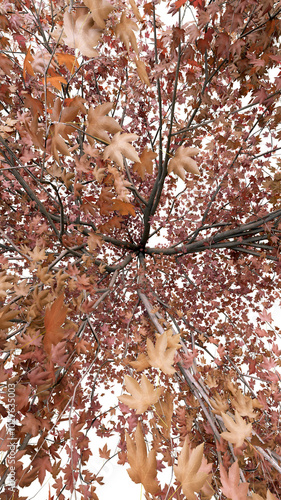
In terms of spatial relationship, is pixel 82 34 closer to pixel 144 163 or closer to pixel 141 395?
pixel 144 163

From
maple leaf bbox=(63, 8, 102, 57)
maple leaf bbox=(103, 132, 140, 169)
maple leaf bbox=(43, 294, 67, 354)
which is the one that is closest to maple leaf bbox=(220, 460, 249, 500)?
maple leaf bbox=(43, 294, 67, 354)

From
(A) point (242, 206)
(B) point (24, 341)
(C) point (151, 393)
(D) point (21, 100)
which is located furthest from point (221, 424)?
(D) point (21, 100)

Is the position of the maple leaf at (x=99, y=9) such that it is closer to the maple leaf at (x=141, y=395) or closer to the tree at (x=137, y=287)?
the tree at (x=137, y=287)

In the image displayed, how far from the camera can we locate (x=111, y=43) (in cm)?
212

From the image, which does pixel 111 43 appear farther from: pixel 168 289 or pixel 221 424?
pixel 221 424

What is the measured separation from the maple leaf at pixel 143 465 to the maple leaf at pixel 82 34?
35.9 inches

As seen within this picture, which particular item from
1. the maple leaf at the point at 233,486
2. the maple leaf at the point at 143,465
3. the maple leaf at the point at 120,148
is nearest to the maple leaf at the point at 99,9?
the maple leaf at the point at 120,148

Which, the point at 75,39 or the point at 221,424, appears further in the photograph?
the point at 221,424

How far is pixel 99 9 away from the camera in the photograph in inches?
24.3

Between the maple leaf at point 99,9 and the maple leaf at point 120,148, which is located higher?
the maple leaf at point 99,9

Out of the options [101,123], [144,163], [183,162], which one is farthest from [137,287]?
[101,123]

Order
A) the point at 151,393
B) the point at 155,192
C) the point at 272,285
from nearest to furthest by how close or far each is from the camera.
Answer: the point at 151,393 → the point at 155,192 → the point at 272,285

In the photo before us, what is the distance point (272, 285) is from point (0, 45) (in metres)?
2.75

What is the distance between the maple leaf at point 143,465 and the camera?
0.53m
